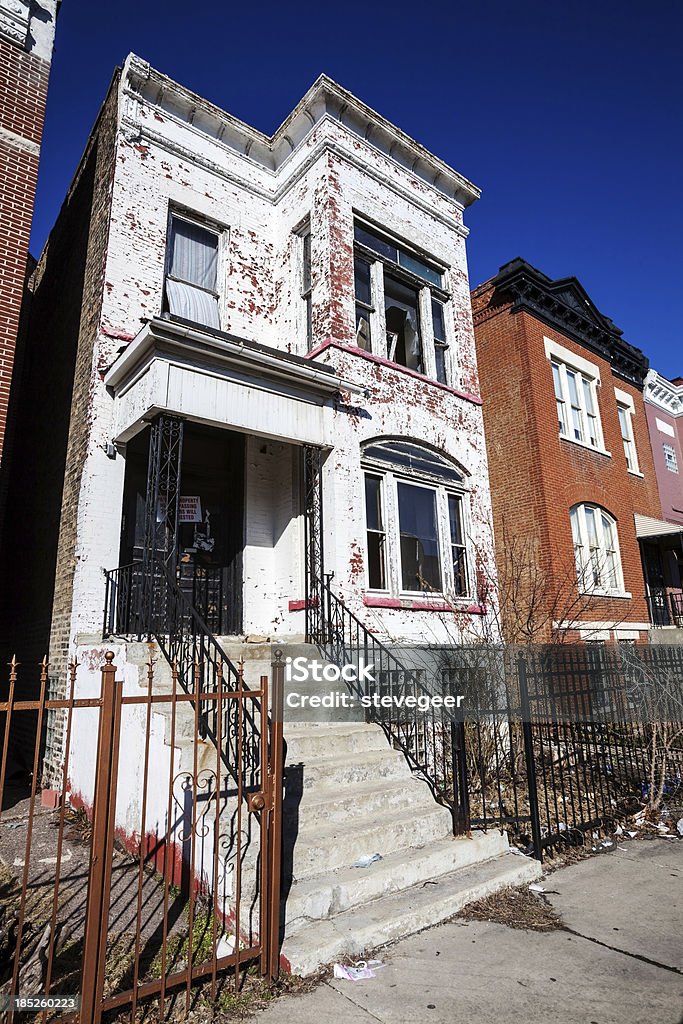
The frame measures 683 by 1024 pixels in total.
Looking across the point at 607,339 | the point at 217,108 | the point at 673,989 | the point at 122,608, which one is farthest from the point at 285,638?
the point at 607,339

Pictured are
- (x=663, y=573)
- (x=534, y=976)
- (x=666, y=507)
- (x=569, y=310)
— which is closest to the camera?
(x=534, y=976)

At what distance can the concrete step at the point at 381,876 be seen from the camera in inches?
175

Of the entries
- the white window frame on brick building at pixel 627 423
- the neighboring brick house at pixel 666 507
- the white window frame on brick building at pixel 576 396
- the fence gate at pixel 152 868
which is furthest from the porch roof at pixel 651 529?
the fence gate at pixel 152 868

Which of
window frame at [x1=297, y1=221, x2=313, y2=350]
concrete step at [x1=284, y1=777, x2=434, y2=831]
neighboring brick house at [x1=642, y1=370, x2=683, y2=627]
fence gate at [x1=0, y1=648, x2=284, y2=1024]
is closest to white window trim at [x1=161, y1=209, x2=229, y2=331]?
window frame at [x1=297, y1=221, x2=313, y2=350]

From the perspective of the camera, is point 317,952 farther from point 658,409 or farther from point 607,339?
point 658,409

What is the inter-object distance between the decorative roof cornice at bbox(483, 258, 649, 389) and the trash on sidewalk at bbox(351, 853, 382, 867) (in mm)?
13605

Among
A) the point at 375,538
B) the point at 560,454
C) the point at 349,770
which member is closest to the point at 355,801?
the point at 349,770

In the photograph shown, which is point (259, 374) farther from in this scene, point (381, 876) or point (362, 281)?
Answer: point (381, 876)

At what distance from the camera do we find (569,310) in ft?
53.3

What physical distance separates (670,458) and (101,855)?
858 inches

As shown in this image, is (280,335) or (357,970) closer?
(357,970)

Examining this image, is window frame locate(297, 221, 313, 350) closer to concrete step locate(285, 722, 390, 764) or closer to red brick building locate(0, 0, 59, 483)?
red brick building locate(0, 0, 59, 483)

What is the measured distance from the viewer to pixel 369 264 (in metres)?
12.2

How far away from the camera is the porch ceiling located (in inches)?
320
